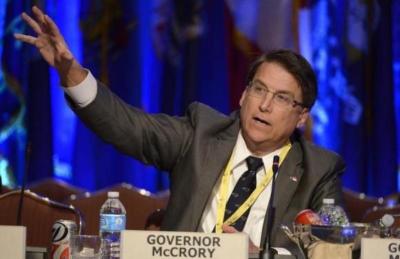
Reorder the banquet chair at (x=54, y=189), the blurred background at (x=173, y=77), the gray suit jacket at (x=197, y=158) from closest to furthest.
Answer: the gray suit jacket at (x=197, y=158), the banquet chair at (x=54, y=189), the blurred background at (x=173, y=77)

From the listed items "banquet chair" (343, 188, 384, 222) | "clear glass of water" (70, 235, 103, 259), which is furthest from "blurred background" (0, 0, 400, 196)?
"clear glass of water" (70, 235, 103, 259)

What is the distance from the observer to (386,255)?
7.44ft

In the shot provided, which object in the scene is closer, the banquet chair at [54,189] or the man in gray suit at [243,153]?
the man in gray suit at [243,153]

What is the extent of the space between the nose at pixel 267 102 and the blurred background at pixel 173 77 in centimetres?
249

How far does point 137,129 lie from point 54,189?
94.2 inches

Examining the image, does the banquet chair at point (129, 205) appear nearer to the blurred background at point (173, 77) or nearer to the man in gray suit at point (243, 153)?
the man in gray suit at point (243, 153)

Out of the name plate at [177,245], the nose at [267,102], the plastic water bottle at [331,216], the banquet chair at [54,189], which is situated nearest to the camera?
the name plate at [177,245]

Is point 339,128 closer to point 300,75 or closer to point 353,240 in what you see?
point 300,75

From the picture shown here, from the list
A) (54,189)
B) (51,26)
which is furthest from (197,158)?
(54,189)

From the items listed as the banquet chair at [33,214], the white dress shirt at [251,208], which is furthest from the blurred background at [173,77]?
the white dress shirt at [251,208]

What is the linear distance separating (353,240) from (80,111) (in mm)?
1101

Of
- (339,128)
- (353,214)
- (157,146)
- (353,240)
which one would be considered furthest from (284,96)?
(339,128)

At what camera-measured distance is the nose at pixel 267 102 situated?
131 inches

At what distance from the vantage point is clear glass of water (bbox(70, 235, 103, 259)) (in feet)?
8.29
